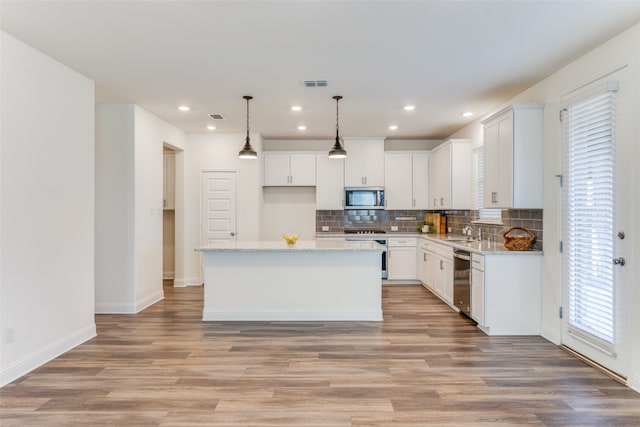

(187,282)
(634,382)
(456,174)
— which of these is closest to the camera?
(634,382)

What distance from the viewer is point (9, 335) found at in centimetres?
302

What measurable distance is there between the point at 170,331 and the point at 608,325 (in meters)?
4.21

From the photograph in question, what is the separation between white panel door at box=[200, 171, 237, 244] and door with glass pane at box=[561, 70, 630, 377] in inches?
198

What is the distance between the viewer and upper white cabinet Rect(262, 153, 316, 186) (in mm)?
7160

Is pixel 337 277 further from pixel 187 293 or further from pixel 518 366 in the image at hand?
pixel 187 293

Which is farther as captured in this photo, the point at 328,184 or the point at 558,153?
the point at 328,184

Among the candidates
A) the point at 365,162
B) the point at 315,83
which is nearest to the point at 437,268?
the point at 365,162

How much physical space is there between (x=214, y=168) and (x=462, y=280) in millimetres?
4521

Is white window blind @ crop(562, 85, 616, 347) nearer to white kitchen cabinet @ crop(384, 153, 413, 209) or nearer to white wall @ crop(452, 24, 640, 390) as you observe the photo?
white wall @ crop(452, 24, 640, 390)

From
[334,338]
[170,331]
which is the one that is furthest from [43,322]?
[334,338]

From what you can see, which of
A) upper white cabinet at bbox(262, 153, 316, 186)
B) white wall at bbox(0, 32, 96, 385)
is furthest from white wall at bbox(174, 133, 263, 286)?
white wall at bbox(0, 32, 96, 385)

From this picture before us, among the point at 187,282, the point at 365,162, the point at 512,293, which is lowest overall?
the point at 187,282

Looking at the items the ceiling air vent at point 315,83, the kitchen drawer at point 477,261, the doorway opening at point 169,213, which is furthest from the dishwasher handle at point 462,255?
the doorway opening at point 169,213

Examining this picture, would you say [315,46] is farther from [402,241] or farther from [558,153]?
[402,241]
